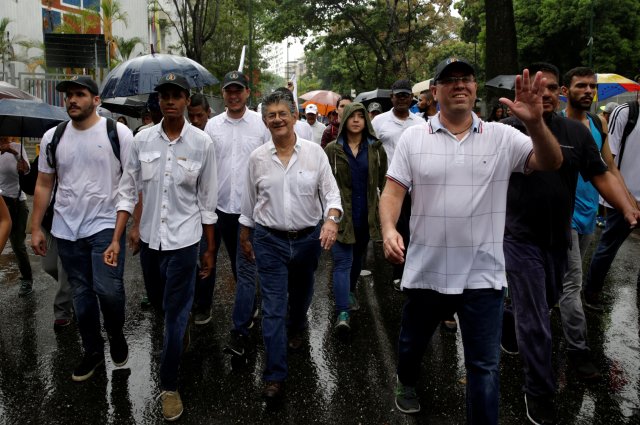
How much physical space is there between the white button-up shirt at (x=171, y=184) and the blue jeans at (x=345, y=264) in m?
1.50

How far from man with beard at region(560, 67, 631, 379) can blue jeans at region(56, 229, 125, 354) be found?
3.14m

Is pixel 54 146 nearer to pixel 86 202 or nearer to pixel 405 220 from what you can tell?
pixel 86 202

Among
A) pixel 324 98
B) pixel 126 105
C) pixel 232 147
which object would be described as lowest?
pixel 232 147

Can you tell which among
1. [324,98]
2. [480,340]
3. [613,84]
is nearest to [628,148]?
[480,340]

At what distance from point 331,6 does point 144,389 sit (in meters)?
24.6

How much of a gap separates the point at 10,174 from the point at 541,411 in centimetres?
565

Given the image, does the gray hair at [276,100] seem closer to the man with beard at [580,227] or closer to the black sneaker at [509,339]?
the man with beard at [580,227]

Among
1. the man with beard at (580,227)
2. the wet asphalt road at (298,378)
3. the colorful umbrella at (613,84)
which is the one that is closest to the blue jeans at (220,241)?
the wet asphalt road at (298,378)

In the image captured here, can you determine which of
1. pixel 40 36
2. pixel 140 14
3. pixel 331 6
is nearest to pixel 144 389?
pixel 331 6

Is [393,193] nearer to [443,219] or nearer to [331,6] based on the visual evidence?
[443,219]

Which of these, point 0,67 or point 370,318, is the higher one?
point 0,67

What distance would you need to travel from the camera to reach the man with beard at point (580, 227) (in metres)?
3.86

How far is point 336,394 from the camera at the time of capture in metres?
3.62

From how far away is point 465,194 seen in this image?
274cm
